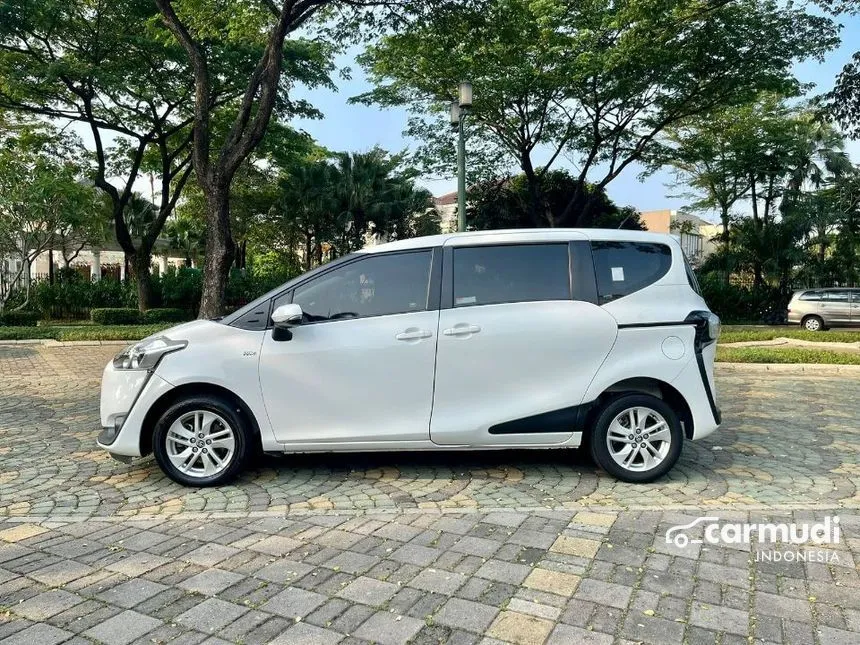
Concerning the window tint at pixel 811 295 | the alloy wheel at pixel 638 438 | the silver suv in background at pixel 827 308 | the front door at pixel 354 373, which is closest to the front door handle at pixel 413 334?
the front door at pixel 354 373

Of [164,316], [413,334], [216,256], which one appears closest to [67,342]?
[216,256]

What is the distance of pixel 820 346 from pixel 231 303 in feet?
Answer: 59.3

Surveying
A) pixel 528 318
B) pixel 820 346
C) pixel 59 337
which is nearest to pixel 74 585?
pixel 528 318

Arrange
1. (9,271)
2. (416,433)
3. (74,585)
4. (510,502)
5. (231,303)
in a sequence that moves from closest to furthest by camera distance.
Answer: (74,585), (510,502), (416,433), (9,271), (231,303)

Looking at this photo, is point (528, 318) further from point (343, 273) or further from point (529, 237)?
point (343, 273)

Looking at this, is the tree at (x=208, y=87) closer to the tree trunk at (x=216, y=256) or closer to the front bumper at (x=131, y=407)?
the tree trunk at (x=216, y=256)

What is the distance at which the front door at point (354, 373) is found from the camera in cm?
458

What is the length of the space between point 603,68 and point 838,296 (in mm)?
11618

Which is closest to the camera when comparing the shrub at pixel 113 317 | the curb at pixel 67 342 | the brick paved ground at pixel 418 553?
the brick paved ground at pixel 418 553

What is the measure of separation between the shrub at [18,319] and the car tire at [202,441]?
1778cm

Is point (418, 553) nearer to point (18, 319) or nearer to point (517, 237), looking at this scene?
point (517, 237)

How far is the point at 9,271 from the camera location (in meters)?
20.5

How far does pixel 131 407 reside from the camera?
4.61 m

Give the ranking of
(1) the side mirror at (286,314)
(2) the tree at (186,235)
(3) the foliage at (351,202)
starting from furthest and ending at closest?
1. (2) the tree at (186,235)
2. (3) the foliage at (351,202)
3. (1) the side mirror at (286,314)
